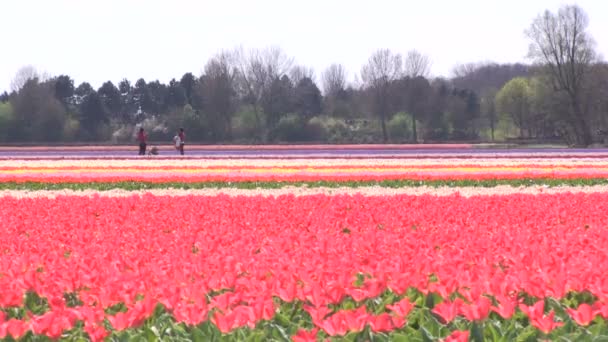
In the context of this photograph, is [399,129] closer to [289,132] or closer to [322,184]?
[289,132]

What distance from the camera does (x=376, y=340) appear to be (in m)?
4.31

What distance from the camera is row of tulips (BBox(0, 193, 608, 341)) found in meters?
4.48

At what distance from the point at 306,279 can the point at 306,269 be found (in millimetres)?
446

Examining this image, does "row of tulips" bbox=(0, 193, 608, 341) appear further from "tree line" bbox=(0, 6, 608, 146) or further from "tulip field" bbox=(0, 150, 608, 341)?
"tree line" bbox=(0, 6, 608, 146)

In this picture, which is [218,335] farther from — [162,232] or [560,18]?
[560,18]

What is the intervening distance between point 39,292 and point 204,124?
70.0 m

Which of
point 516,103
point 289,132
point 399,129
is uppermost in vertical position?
point 516,103

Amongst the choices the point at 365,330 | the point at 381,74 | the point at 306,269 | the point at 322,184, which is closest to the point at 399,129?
the point at 381,74

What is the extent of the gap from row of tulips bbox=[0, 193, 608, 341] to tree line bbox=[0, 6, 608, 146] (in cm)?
5522

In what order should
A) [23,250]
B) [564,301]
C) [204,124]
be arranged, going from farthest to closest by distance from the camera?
1. [204,124]
2. [23,250]
3. [564,301]

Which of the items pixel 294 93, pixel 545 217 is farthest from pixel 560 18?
pixel 545 217

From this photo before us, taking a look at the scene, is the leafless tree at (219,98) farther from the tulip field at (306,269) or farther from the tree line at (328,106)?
the tulip field at (306,269)

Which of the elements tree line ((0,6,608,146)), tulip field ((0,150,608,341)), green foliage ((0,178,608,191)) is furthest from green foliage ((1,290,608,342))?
tree line ((0,6,608,146))

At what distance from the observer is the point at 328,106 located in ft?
311
